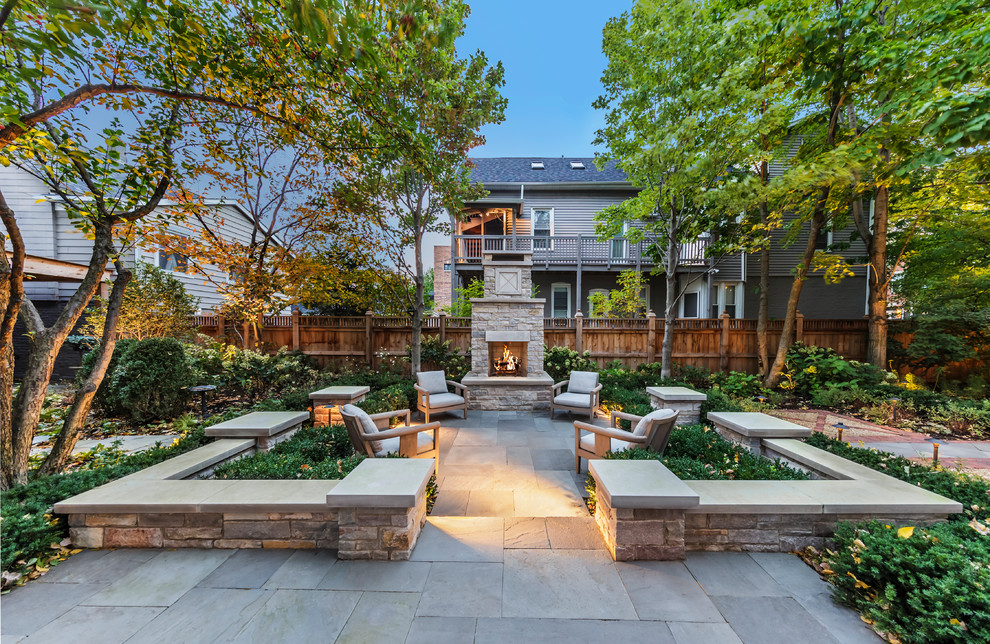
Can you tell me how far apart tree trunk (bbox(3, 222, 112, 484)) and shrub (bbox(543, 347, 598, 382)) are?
7.39m

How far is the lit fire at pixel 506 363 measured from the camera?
7.70 metres

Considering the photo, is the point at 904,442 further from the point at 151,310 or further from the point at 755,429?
the point at 151,310

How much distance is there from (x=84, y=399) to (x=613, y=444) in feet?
17.5

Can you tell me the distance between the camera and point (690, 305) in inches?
528

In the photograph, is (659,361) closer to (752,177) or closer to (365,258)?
(752,177)

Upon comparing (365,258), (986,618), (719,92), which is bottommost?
(986,618)

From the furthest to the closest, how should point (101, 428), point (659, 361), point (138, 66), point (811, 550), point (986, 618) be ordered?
1. point (659, 361)
2. point (101, 428)
3. point (138, 66)
4. point (811, 550)
5. point (986, 618)

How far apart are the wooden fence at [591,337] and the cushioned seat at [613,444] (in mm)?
5200

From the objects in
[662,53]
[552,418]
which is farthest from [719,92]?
[552,418]

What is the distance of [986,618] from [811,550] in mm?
944

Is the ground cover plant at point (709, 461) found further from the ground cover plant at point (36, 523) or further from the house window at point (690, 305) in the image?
the house window at point (690, 305)

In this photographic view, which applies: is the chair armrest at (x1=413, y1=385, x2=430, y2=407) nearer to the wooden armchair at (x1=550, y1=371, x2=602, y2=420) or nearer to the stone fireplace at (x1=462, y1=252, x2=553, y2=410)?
the stone fireplace at (x1=462, y1=252, x2=553, y2=410)

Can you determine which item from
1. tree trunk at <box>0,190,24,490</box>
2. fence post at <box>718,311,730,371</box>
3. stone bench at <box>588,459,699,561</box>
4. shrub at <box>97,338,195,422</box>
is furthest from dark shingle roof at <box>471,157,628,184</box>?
stone bench at <box>588,459,699,561</box>

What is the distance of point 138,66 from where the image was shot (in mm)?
3127
